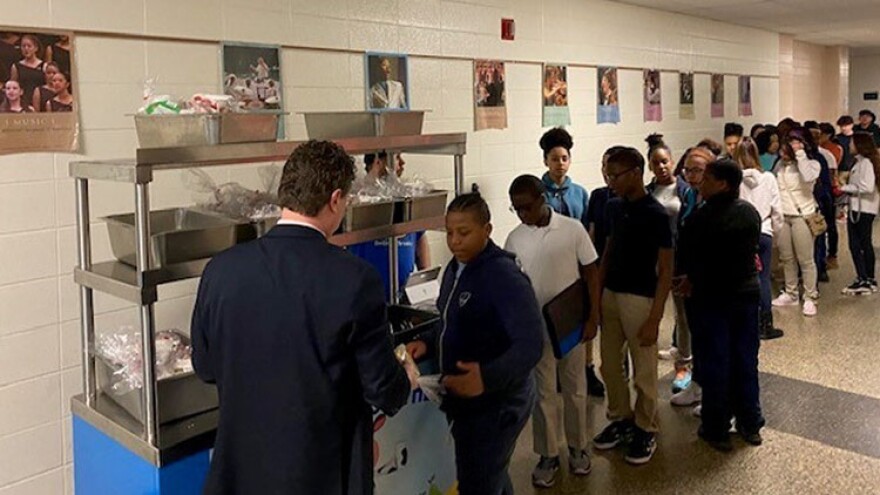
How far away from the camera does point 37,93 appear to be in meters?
2.82

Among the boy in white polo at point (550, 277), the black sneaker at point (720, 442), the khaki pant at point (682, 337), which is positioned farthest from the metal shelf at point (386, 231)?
the khaki pant at point (682, 337)

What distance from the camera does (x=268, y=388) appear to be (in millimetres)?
1741

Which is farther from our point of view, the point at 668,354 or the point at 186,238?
the point at 668,354

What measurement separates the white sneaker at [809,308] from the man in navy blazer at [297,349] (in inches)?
207

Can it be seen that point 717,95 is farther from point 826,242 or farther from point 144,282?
point 144,282

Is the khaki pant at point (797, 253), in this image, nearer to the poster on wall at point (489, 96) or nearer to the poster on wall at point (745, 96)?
the poster on wall at point (489, 96)

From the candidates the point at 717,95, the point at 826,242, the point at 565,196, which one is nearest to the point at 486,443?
the point at 565,196

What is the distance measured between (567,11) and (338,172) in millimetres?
4442

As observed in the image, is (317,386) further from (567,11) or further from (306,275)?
(567,11)

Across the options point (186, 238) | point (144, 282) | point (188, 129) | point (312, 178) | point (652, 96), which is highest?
point (652, 96)

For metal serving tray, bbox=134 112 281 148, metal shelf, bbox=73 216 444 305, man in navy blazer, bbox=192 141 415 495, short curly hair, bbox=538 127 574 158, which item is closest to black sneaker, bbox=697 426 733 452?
short curly hair, bbox=538 127 574 158

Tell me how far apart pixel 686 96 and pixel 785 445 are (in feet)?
15.7

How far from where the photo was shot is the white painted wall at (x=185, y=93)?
2848mm

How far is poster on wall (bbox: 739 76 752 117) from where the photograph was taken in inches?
346
